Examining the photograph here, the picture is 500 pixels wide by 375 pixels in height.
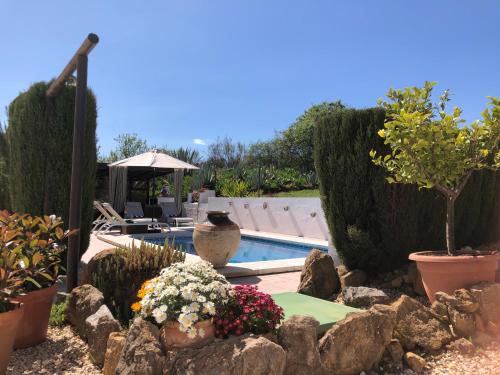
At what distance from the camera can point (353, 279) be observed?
542cm

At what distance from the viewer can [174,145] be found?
30797mm

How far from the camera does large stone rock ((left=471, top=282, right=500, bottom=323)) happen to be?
362 cm

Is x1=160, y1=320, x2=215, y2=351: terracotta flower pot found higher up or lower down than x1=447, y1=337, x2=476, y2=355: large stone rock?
higher up

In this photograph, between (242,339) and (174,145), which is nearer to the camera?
(242,339)

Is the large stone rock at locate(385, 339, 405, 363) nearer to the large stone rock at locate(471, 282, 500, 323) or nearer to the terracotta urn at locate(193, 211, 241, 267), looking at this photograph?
the large stone rock at locate(471, 282, 500, 323)

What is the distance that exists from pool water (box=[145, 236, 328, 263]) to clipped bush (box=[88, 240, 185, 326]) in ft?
20.5

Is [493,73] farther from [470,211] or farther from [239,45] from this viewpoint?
[239,45]

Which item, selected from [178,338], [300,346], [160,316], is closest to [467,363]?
[300,346]

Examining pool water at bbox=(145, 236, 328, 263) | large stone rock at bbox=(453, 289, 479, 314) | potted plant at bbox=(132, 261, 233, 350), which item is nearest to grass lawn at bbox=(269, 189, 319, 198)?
pool water at bbox=(145, 236, 328, 263)

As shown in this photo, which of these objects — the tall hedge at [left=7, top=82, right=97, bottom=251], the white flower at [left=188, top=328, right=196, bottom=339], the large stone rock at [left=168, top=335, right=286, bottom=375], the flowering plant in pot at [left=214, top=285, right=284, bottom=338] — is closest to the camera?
the large stone rock at [left=168, top=335, right=286, bottom=375]

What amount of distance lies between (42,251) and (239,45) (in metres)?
8.61

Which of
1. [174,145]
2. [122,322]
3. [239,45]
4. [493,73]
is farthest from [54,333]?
[174,145]

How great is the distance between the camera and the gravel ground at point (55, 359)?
10.2 feet

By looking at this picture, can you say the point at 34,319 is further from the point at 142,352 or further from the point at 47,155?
the point at 47,155
